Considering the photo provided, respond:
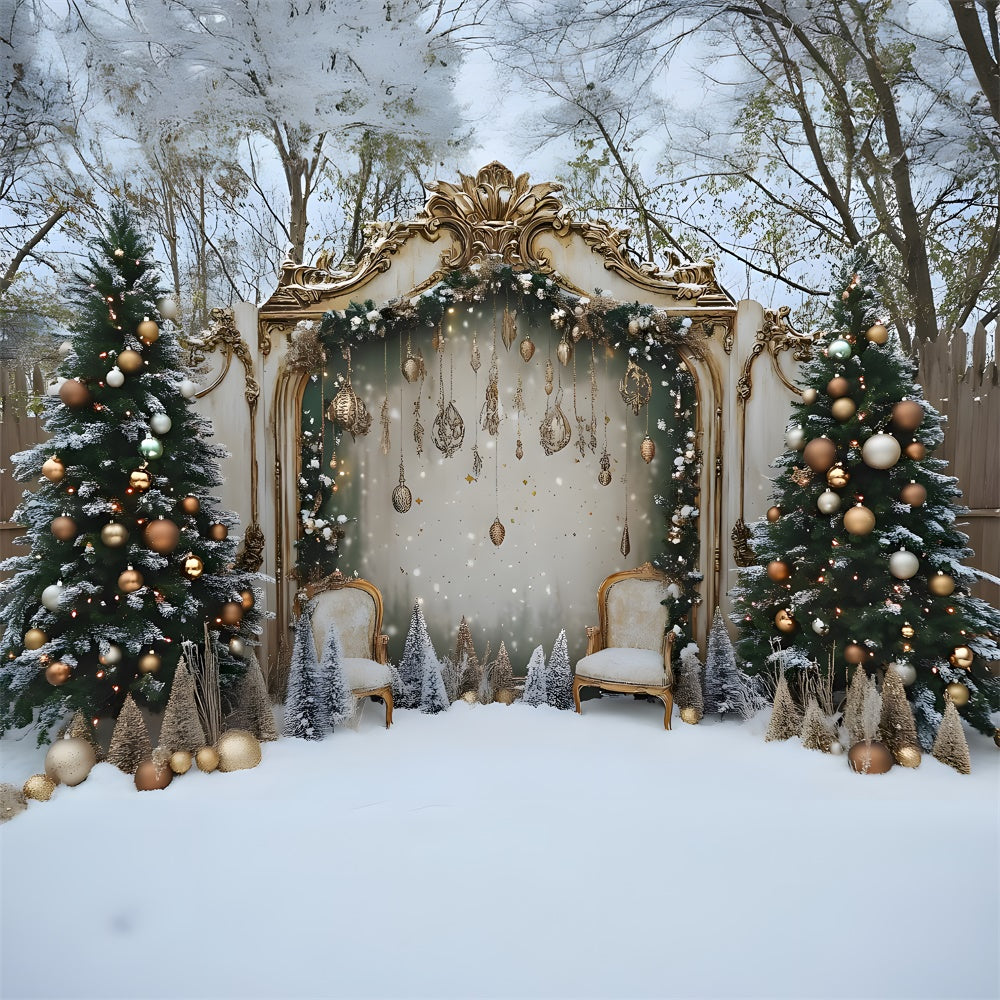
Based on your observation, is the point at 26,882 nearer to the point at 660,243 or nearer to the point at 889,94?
the point at 660,243

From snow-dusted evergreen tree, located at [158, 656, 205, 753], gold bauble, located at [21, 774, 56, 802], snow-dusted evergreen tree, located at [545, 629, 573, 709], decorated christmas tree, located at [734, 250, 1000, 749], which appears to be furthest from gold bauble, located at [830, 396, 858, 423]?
gold bauble, located at [21, 774, 56, 802]

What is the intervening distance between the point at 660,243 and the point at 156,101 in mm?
5911

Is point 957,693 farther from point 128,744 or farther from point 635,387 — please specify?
point 128,744

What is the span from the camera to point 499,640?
16.2 ft

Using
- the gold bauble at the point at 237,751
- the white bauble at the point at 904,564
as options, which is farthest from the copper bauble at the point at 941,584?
the gold bauble at the point at 237,751

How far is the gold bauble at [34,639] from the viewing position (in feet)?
11.0

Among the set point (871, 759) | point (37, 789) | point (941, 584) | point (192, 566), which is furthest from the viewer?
point (192, 566)

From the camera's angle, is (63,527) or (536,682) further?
(536,682)

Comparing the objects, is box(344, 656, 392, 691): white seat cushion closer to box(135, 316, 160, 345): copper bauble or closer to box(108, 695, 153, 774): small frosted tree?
box(108, 695, 153, 774): small frosted tree

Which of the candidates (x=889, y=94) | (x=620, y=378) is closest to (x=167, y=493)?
(x=620, y=378)

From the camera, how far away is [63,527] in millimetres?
3439

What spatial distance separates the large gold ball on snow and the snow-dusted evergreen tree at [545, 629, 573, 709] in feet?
9.18

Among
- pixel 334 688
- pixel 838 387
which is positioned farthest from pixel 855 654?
pixel 334 688

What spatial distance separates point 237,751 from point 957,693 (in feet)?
12.9
